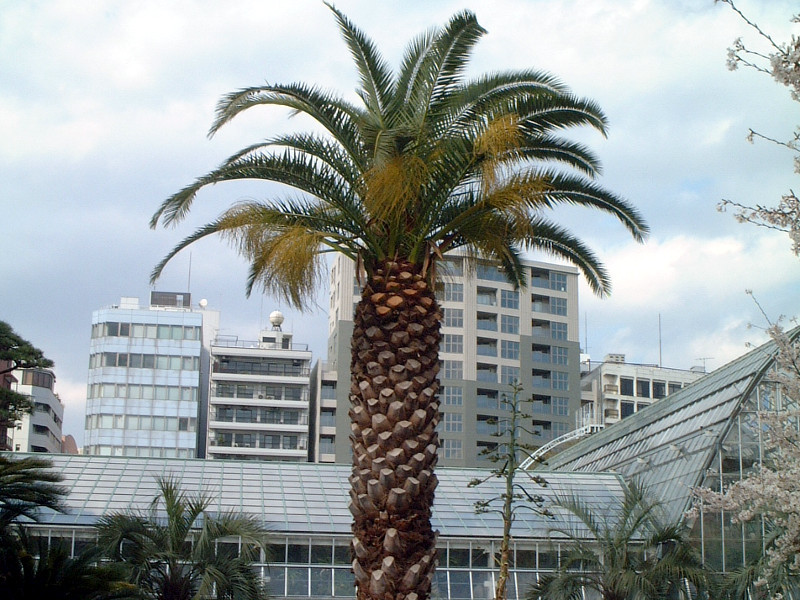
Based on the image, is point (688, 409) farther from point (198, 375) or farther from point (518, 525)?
point (198, 375)

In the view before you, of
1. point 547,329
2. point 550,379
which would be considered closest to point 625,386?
point 550,379

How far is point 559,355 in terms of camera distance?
95875 mm

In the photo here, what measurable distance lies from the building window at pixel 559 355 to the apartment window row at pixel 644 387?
25.1ft

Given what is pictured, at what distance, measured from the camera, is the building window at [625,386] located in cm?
10019

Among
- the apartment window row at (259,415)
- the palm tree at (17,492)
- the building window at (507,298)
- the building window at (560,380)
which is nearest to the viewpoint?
the palm tree at (17,492)

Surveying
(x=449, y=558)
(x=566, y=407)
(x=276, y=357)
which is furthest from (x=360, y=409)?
(x=566, y=407)

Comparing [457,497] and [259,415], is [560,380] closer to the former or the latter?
[259,415]

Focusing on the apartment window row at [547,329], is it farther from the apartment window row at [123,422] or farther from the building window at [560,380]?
the apartment window row at [123,422]

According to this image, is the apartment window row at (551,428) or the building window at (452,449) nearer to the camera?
the building window at (452,449)

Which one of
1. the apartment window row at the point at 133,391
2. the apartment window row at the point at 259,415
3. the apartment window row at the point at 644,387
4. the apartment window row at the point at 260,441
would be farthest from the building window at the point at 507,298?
the apartment window row at the point at 133,391

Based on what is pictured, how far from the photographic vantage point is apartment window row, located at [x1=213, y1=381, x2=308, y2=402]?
294ft

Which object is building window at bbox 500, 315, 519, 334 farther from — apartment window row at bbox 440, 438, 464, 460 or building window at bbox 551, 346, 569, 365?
apartment window row at bbox 440, 438, 464, 460

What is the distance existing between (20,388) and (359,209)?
Result: 3281 inches

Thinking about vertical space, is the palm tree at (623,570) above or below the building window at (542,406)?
below
